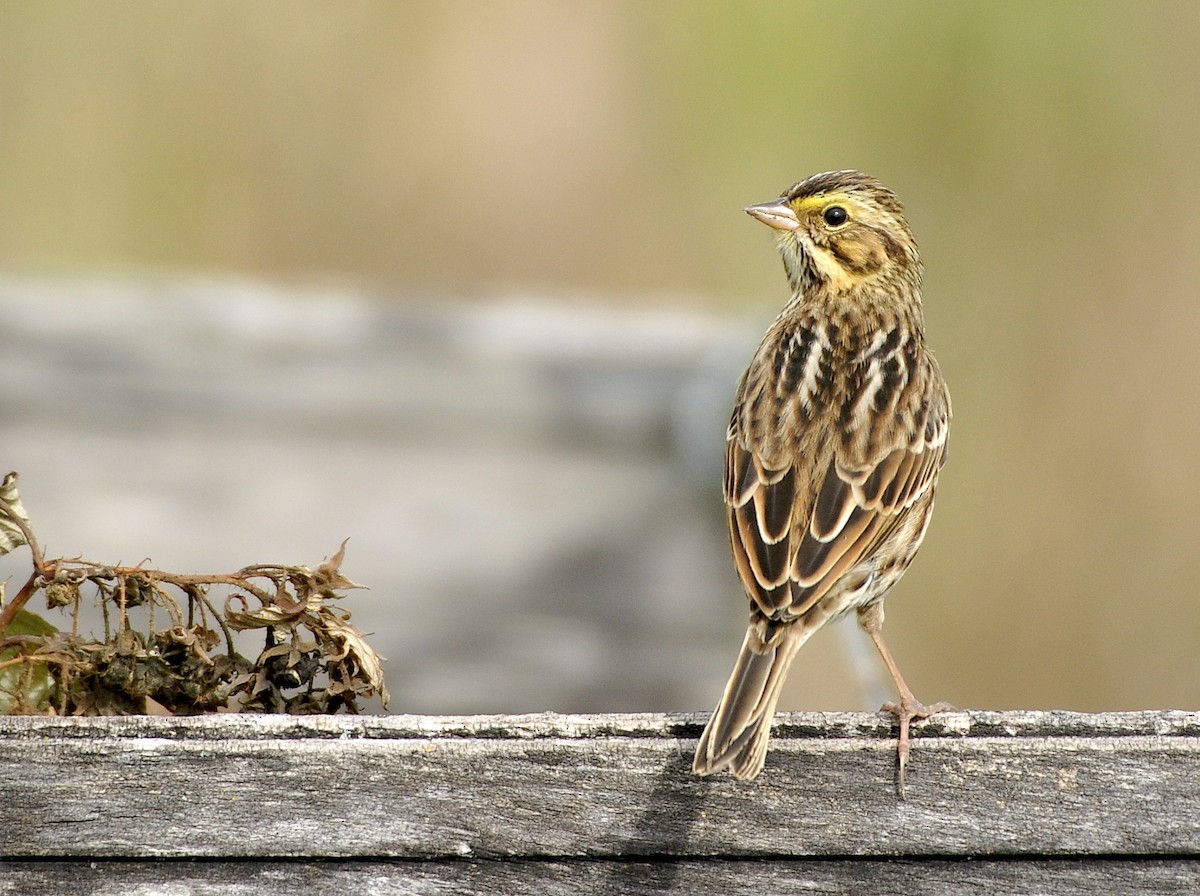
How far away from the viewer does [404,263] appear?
802 cm

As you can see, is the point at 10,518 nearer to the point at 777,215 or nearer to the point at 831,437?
the point at 831,437

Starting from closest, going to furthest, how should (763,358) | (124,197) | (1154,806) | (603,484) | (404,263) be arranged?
(1154,806), (763,358), (603,484), (124,197), (404,263)

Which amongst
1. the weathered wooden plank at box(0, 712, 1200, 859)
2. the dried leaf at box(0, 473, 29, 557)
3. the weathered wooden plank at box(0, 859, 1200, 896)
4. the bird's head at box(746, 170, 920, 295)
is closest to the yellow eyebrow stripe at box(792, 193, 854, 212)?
the bird's head at box(746, 170, 920, 295)

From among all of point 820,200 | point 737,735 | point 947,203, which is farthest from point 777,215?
point 947,203

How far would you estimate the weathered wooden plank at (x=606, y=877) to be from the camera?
2.38 meters

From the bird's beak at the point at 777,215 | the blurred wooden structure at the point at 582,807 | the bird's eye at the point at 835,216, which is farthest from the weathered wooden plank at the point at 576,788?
the bird's eye at the point at 835,216

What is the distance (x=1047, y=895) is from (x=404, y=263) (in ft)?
19.5

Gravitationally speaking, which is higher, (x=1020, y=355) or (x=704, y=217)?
(x=704, y=217)

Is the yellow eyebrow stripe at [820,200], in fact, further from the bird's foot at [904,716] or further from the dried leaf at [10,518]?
the dried leaf at [10,518]

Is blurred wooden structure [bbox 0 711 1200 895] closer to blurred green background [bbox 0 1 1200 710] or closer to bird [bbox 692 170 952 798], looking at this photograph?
bird [bbox 692 170 952 798]

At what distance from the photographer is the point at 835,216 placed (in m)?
4.97

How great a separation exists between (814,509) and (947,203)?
4.23 meters

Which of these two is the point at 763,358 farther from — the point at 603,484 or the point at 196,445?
the point at 196,445

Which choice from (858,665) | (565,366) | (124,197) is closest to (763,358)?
(858,665)
